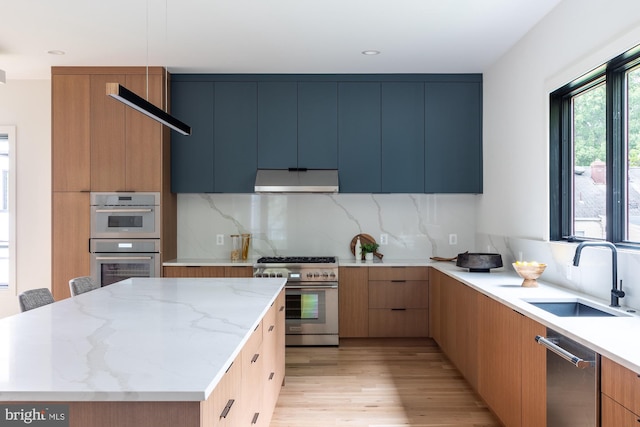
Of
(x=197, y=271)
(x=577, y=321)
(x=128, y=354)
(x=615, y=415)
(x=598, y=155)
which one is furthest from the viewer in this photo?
(x=197, y=271)

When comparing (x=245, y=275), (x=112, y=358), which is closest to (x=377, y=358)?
(x=245, y=275)

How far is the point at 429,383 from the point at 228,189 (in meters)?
2.74

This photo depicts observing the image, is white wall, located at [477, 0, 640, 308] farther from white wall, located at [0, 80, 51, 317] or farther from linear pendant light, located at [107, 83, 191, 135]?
white wall, located at [0, 80, 51, 317]

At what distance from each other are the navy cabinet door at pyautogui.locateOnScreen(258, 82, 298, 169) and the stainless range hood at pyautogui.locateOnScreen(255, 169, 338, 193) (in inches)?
3.7

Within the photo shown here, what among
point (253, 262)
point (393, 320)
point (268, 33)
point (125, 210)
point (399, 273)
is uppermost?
point (268, 33)

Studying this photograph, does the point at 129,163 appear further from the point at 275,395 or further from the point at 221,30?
the point at 275,395

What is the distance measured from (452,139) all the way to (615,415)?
3974 mm

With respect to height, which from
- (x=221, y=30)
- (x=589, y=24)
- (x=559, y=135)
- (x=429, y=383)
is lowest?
(x=429, y=383)

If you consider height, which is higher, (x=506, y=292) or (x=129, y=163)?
(x=129, y=163)

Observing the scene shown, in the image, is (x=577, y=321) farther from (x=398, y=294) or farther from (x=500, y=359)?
(x=398, y=294)

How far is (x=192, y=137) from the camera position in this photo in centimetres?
553

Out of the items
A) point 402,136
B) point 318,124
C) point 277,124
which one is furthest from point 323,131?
point 402,136

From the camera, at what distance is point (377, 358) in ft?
15.8

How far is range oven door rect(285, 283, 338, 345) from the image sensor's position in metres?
5.24
